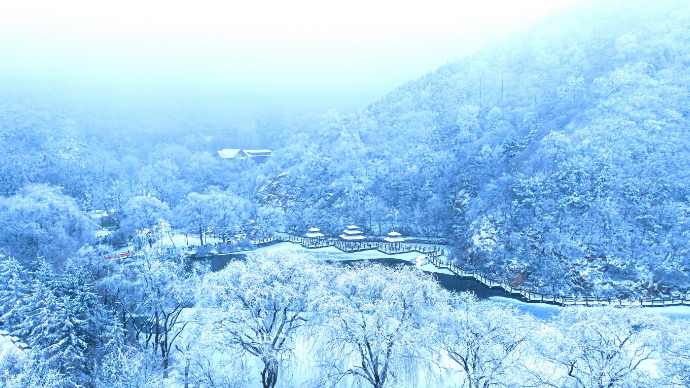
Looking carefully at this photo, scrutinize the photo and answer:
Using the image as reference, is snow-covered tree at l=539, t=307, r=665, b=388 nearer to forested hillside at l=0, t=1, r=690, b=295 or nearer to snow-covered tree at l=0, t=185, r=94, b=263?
forested hillside at l=0, t=1, r=690, b=295

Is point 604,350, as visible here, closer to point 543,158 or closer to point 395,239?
point 395,239

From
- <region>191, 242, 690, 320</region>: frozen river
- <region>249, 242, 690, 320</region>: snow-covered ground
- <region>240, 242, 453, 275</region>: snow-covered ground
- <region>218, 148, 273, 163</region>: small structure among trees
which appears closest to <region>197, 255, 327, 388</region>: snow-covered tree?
<region>191, 242, 690, 320</region>: frozen river

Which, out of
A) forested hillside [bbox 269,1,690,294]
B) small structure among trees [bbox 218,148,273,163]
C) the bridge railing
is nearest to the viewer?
the bridge railing

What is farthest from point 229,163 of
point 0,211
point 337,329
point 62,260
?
point 337,329

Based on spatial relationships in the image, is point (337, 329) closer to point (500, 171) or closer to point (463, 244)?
point (463, 244)

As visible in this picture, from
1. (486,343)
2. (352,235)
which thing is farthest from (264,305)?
(352,235)

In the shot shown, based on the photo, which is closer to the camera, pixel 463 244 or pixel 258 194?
pixel 463 244

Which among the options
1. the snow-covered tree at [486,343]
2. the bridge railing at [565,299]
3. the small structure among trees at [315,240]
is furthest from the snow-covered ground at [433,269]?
the snow-covered tree at [486,343]

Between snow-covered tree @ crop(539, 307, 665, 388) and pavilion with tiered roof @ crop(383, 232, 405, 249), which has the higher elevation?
snow-covered tree @ crop(539, 307, 665, 388)

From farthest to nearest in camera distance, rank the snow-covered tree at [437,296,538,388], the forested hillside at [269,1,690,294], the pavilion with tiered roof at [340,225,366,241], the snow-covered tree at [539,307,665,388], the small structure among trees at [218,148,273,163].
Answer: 1. the small structure among trees at [218,148,273,163]
2. the pavilion with tiered roof at [340,225,366,241]
3. the forested hillside at [269,1,690,294]
4. the snow-covered tree at [437,296,538,388]
5. the snow-covered tree at [539,307,665,388]
